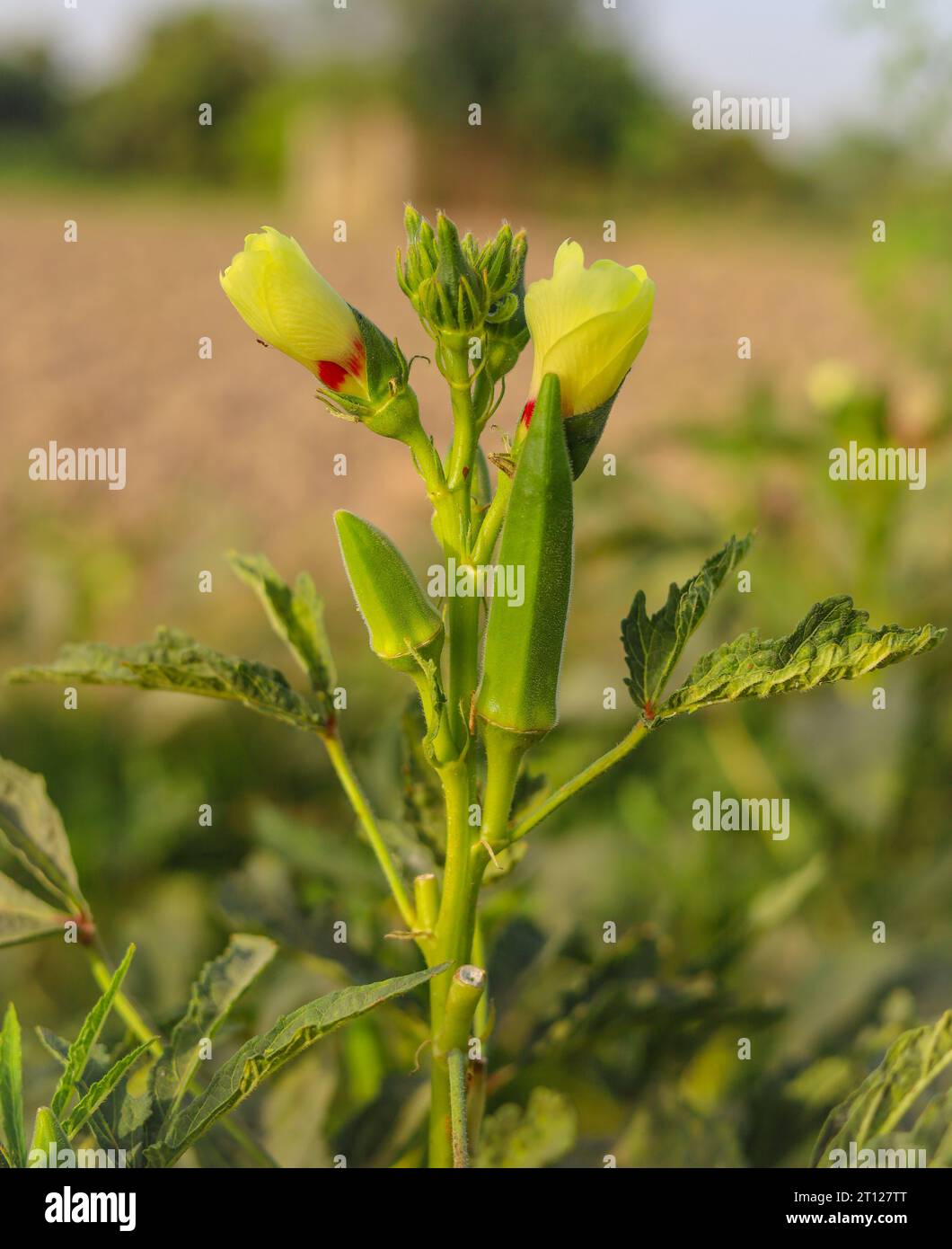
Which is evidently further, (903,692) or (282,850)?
(903,692)

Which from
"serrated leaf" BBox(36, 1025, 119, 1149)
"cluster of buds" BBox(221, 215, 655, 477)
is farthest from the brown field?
"serrated leaf" BBox(36, 1025, 119, 1149)

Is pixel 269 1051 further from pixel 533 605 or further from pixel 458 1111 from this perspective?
pixel 533 605

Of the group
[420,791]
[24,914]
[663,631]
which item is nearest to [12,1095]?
[24,914]

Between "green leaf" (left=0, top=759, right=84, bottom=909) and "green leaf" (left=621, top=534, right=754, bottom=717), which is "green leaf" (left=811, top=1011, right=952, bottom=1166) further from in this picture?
"green leaf" (left=0, top=759, right=84, bottom=909)
